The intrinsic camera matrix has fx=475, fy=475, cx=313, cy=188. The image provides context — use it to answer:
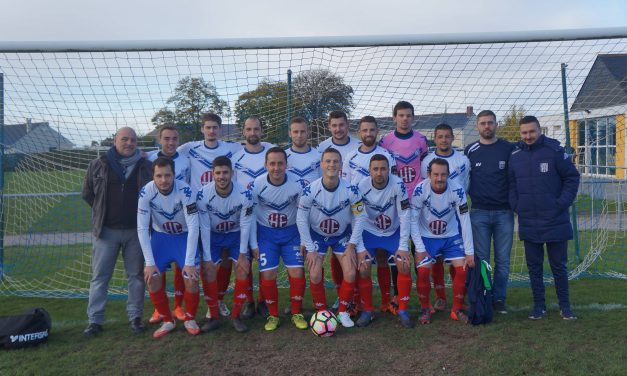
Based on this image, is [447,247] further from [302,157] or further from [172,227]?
[172,227]

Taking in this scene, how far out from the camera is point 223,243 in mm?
4668

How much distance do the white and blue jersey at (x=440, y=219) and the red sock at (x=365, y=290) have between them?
0.56 meters

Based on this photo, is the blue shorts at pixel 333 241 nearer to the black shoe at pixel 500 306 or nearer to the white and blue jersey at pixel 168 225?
the white and blue jersey at pixel 168 225

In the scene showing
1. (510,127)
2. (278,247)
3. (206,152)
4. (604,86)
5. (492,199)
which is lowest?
(278,247)

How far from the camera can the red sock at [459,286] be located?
4.50m

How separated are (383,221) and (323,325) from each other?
1164 mm

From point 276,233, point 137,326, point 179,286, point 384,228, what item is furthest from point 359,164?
point 137,326

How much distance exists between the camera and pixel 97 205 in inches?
174

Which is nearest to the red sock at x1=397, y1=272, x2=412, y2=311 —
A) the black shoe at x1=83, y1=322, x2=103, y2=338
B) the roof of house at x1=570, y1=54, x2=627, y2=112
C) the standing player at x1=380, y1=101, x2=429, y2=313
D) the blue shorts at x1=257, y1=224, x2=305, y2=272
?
the standing player at x1=380, y1=101, x2=429, y2=313

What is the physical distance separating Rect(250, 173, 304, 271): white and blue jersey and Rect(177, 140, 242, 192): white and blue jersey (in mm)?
787

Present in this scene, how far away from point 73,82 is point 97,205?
88.6 inches

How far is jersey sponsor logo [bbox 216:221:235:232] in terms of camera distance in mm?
4578

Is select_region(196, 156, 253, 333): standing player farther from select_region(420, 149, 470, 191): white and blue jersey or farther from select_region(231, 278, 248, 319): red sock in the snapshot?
select_region(420, 149, 470, 191): white and blue jersey

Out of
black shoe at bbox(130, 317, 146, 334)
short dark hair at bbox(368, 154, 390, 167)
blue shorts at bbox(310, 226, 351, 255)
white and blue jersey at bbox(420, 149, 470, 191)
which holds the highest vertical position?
short dark hair at bbox(368, 154, 390, 167)
